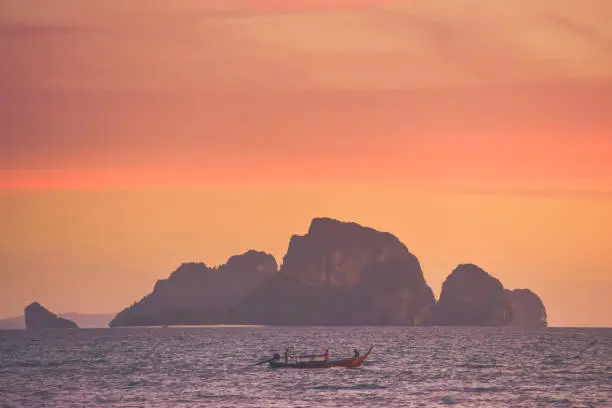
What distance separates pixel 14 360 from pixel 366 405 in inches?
3790

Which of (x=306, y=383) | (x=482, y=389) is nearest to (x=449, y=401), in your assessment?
(x=482, y=389)

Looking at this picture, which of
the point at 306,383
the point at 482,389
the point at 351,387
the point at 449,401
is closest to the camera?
the point at 449,401

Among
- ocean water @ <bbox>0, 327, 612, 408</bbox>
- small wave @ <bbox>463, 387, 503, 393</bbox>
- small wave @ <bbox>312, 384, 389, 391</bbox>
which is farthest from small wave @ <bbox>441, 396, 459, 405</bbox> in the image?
small wave @ <bbox>312, 384, 389, 391</bbox>

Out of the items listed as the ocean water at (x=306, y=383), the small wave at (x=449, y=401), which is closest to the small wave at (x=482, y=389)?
the ocean water at (x=306, y=383)

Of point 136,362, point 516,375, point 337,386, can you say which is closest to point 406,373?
point 516,375

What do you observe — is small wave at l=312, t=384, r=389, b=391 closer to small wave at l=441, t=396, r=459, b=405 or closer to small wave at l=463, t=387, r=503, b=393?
small wave at l=463, t=387, r=503, b=393

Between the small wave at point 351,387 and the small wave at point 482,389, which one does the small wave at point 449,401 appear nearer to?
the small wave at point 482,389

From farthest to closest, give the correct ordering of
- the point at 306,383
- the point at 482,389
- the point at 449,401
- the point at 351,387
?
the point at 306,383 → the point at 351,387 → the point at 482,389 → the point at 449,401

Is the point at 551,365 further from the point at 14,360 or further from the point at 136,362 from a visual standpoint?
the point at 14,360

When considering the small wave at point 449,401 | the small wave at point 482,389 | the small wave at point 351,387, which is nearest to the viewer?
the small wave at point 449,401

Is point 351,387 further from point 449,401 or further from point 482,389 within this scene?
point 449,401

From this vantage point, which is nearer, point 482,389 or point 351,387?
point 482,389

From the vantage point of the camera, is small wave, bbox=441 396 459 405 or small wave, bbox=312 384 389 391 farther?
small wave, bbox=312 384 389 391

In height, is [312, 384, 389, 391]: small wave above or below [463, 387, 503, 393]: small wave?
above
